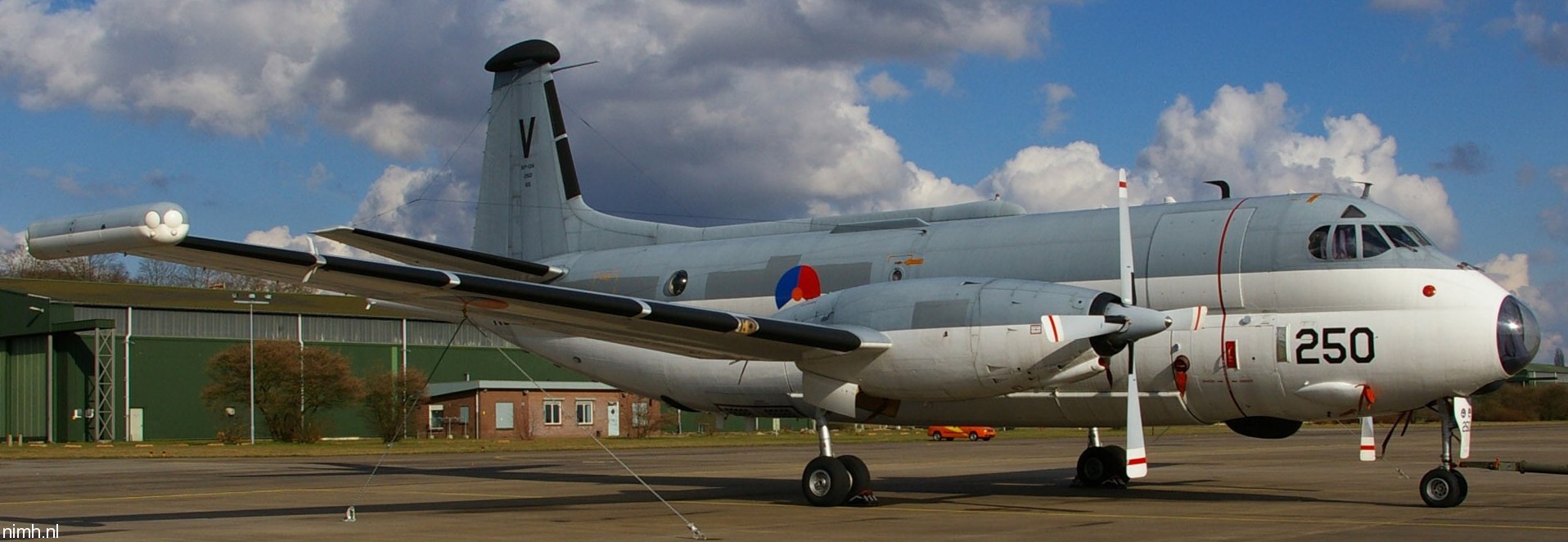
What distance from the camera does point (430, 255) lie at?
64.3 ft

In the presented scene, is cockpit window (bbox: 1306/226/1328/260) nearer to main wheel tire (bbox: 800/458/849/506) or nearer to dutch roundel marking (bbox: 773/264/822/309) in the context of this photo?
main wheel tire (bbox: 800/458/849/506)

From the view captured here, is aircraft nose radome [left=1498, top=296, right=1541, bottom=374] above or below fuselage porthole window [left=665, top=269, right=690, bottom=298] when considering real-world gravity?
below

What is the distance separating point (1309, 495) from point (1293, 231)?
4045mm

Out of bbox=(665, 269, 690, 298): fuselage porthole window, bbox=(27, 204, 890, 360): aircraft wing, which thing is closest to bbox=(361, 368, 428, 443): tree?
bbox=(665, 269, 690, 298): fuselage porthole window

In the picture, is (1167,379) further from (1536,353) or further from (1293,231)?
(1536,353)

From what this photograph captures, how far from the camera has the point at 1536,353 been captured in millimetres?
14766

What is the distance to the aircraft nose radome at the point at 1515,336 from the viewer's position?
558 inches

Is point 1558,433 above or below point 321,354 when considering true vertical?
below

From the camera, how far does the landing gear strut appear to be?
1453cm

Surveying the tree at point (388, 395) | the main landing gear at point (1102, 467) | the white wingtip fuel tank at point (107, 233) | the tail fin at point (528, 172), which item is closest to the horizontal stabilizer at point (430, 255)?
the tail fin at point (528, 172)

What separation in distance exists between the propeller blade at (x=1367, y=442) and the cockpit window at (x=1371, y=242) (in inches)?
79.5

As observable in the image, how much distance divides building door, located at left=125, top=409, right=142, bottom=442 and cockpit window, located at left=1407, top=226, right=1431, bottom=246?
2193 inches

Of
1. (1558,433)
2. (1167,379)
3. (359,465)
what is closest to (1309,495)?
(1167,379)

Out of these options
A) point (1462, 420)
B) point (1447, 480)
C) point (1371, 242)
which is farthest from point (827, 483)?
point (1462, 420)
